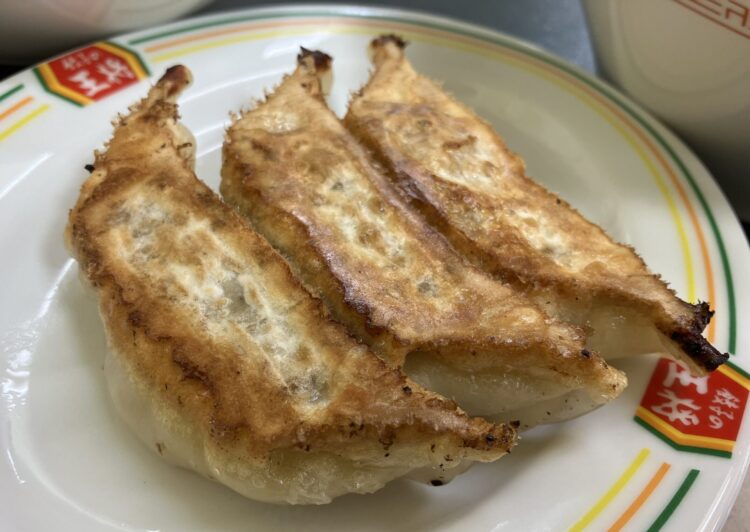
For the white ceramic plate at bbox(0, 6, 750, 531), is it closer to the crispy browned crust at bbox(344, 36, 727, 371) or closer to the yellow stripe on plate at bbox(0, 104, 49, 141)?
the yellow stripe on plate at bbox(0, 104, 49, 141)

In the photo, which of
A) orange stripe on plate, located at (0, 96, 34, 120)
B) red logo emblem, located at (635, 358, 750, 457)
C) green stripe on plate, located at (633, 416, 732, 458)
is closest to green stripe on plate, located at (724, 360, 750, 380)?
red logo emblem, located at (635, 358, 750, 457)

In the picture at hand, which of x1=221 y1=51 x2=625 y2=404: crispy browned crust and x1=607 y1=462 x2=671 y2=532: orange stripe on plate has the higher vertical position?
x1=221 y1=51 x2=625 y2=404: crispy browned crust

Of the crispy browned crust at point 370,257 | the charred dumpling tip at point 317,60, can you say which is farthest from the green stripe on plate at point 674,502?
the charred dumpling tip at point 317,60

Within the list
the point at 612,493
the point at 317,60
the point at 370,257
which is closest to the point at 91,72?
the point at 317,60

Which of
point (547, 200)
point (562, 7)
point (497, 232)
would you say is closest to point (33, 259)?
point (497, 232)

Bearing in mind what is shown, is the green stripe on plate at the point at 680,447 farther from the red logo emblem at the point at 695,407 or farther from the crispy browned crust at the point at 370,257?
the crispy browned crust at the point at 370,257

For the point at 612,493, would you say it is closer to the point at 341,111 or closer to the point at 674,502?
the point at 674,502
